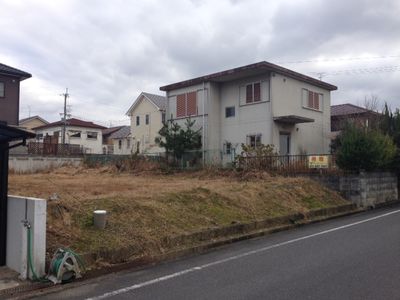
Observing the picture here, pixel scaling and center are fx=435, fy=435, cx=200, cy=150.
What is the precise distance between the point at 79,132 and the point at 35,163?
3473 cm

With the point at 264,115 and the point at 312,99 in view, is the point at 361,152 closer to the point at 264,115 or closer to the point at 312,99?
the point at 264,115

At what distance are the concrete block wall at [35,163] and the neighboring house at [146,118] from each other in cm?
1289

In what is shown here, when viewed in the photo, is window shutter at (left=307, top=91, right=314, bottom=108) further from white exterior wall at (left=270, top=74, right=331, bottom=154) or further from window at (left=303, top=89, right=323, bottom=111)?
white exterior wall at (left=270, top=74, right=331, bottom=154)

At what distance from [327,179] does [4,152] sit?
13.4 metres

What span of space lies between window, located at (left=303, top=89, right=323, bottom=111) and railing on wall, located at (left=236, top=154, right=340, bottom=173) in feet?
27.9

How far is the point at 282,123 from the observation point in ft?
84.1

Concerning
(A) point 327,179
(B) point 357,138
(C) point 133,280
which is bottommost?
(C) point 133,280

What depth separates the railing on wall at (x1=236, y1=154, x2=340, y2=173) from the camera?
1784 cm

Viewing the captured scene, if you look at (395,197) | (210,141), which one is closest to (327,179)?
(395,197)

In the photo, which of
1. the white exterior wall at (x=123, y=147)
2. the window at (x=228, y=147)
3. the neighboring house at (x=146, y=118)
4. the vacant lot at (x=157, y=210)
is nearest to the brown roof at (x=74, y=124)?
the white exterior wall at (x=123, y=147)

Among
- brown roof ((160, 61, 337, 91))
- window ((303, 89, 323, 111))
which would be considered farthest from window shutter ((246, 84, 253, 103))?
window ((303, 89, 323, 111))

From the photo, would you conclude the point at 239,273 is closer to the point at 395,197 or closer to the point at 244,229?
the point at 244,229

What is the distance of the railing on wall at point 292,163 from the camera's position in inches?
702

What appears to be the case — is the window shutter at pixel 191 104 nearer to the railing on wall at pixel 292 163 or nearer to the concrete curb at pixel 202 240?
the railing on wall at pixel 292 163
